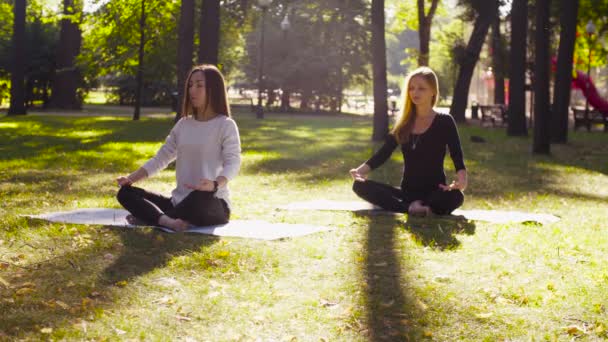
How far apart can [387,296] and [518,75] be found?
2000 cm

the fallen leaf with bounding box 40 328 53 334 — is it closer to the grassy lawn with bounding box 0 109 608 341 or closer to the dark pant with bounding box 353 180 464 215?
the grassy lawn with bounding box 0 109 608 341

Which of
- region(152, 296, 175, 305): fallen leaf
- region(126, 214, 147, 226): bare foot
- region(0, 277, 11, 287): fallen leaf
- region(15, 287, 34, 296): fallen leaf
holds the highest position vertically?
region(126, 214, 147, 226): bare foot

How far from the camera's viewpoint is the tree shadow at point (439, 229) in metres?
7.73

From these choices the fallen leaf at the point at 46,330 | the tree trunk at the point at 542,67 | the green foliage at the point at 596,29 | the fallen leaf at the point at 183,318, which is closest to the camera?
the fallen leaf at the point at 46,330

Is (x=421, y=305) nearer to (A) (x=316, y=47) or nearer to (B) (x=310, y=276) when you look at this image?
(B) (x=310, y=276)

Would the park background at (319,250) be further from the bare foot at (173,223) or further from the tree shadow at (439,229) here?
the bare foot at (173,223)

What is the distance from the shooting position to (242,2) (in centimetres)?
4106

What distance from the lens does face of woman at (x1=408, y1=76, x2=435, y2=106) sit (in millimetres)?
9047

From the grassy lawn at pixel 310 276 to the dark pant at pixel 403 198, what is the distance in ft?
0.91

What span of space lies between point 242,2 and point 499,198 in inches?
1227

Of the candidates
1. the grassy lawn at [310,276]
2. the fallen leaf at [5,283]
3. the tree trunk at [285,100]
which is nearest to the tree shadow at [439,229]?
the grassy lawn at [310,276]

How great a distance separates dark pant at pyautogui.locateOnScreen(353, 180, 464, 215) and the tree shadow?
0.13m

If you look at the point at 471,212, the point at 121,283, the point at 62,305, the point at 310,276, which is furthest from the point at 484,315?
the point at 471,212

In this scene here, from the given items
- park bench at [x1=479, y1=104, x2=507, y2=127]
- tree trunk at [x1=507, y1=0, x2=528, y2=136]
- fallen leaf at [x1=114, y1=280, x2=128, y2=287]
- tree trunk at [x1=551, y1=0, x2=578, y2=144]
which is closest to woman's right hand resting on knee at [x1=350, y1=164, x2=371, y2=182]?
fallen leaf at [x1=114, y1=280, x2=128, y2=287]
